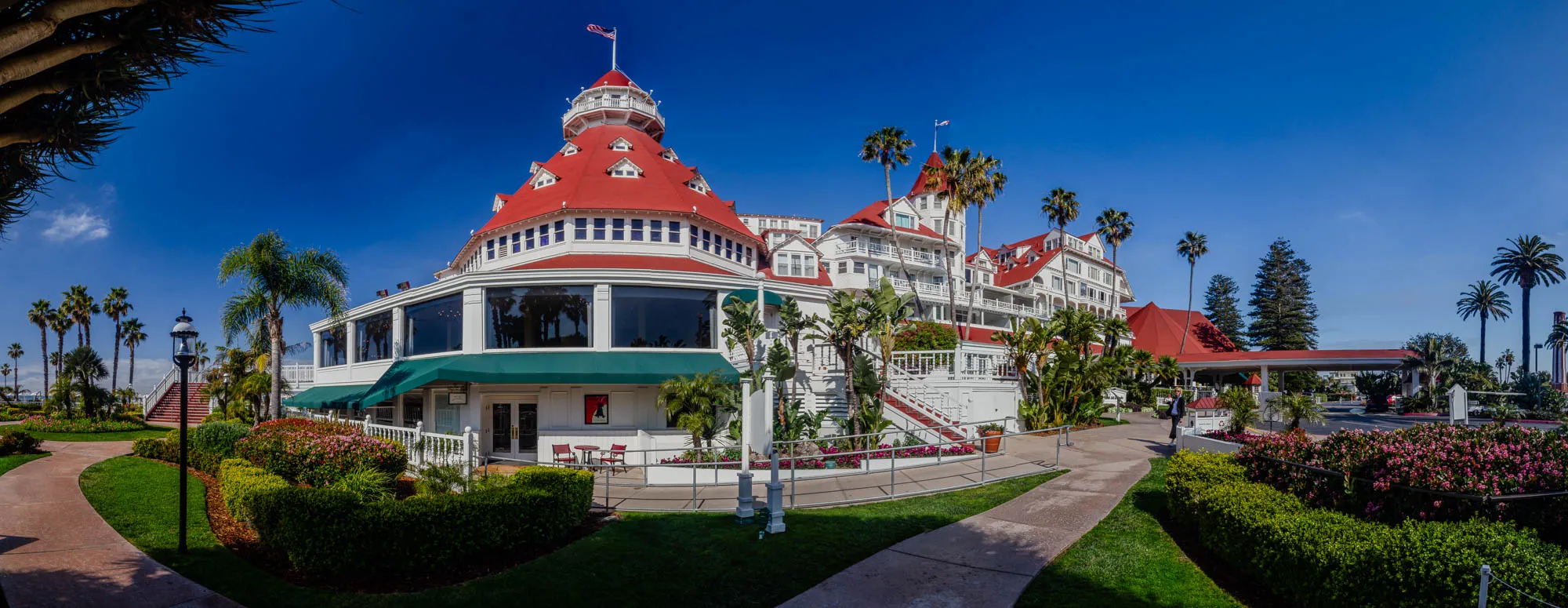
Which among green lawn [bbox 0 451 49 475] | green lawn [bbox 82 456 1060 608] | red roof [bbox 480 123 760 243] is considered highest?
red roof [bbox 480 123 760 243]

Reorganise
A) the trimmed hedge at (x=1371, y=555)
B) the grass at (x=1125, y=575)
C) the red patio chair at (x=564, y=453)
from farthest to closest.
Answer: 1. the red patio chair at (x=564, y=453)
2. the grass at (x=1125, y=575)
3. the trimmed hedge at (x=1371, y=555)

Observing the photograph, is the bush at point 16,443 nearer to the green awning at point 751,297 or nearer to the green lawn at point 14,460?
the green lawn at point 14,460

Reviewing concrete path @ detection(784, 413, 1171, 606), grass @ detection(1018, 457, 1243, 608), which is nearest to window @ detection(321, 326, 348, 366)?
concrete path @ detection(784, 413, 1171, 606)

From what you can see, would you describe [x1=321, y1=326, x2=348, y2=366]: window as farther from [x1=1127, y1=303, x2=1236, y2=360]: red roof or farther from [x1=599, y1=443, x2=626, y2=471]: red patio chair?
[x1=1127, y1=303, x2=1236, y2=360]: red roof

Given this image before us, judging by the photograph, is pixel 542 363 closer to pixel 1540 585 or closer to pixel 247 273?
pixel 247 273

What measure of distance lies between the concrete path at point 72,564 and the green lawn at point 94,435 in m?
19.7

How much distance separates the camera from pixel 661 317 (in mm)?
21078

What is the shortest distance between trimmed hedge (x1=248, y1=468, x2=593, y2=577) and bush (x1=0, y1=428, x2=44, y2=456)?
18.7 m

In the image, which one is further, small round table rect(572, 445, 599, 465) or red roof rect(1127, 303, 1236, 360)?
red roof rect(1127, 303, 1236, 360)

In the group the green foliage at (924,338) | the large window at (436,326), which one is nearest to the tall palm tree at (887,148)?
the green foliage at (924,338)

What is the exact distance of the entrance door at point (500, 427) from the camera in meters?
20.9

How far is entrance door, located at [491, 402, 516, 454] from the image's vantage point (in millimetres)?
20875

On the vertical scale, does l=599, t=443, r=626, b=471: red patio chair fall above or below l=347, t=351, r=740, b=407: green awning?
below

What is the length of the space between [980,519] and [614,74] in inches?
1428
